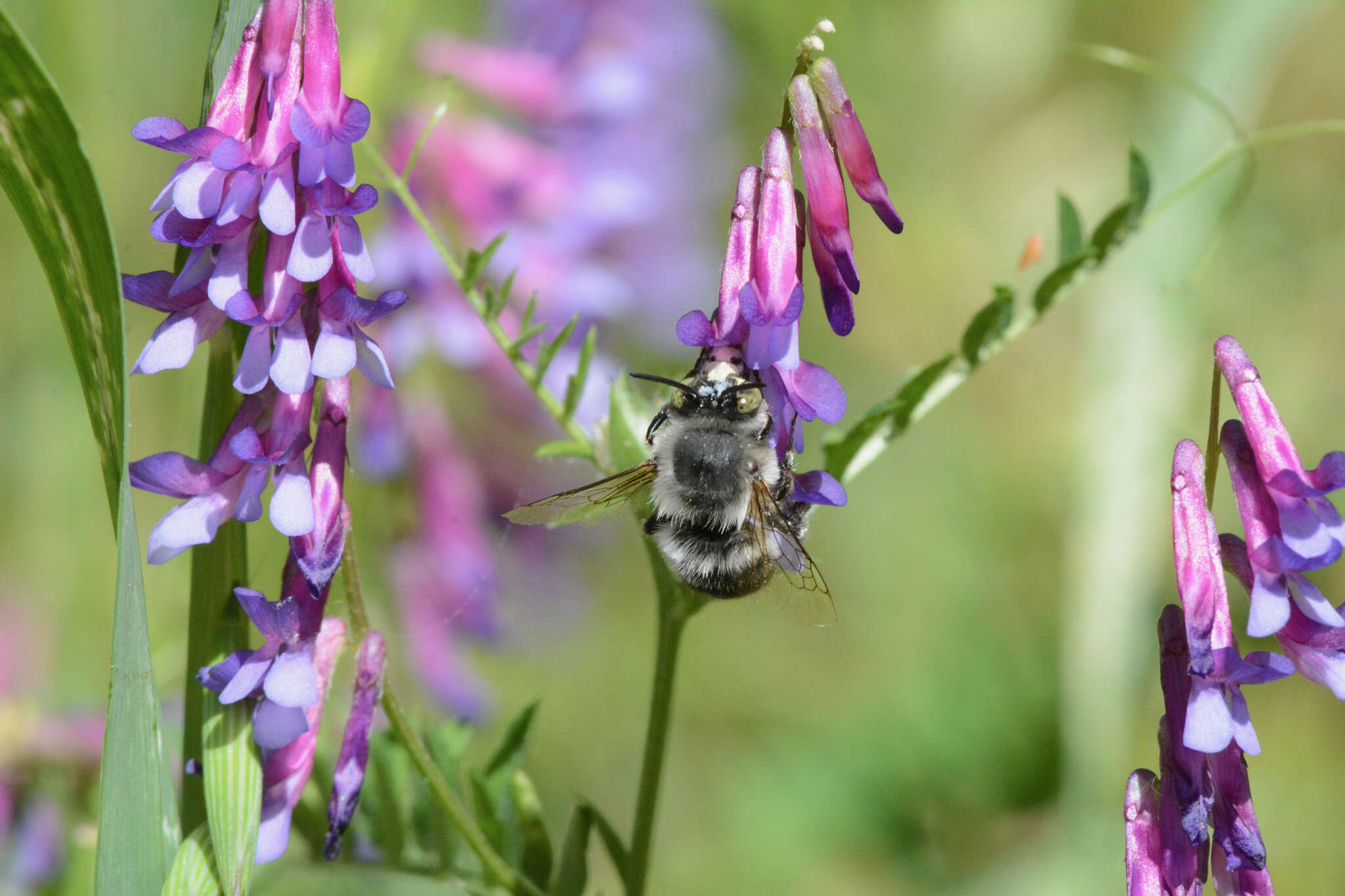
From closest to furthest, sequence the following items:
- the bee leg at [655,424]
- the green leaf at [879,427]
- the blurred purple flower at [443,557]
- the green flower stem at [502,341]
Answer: the green leaf at [879,427], the green flower stem at [502,341], the bee leg at [655,424], the blurred purple flower at [443,557]

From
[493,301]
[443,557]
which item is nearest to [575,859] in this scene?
[493,301]

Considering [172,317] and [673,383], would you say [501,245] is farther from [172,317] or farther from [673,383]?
[172,317]

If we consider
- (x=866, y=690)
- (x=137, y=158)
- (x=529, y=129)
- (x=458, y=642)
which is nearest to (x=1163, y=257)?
(x=866, y=690)

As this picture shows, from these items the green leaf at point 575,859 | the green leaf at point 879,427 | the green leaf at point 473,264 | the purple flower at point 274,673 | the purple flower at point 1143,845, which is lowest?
the green leaf at point 575,859

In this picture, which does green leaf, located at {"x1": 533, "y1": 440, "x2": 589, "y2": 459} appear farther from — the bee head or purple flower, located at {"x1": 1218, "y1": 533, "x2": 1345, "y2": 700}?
purple flower, located at {"x1": 1218, "y1": 533, "x2": 1345, "y2": 700}

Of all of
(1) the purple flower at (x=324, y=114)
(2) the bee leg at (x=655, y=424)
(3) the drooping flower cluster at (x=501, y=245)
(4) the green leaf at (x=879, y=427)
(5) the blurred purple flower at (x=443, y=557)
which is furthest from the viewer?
(5) the blurred purple flower at (x=443, y=557)

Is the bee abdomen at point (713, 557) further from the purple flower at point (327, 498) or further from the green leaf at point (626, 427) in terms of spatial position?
the purple flower at point (327, 498)

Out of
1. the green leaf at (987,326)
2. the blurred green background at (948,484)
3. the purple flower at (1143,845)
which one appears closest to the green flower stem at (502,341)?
the green leaf at (987,326)
